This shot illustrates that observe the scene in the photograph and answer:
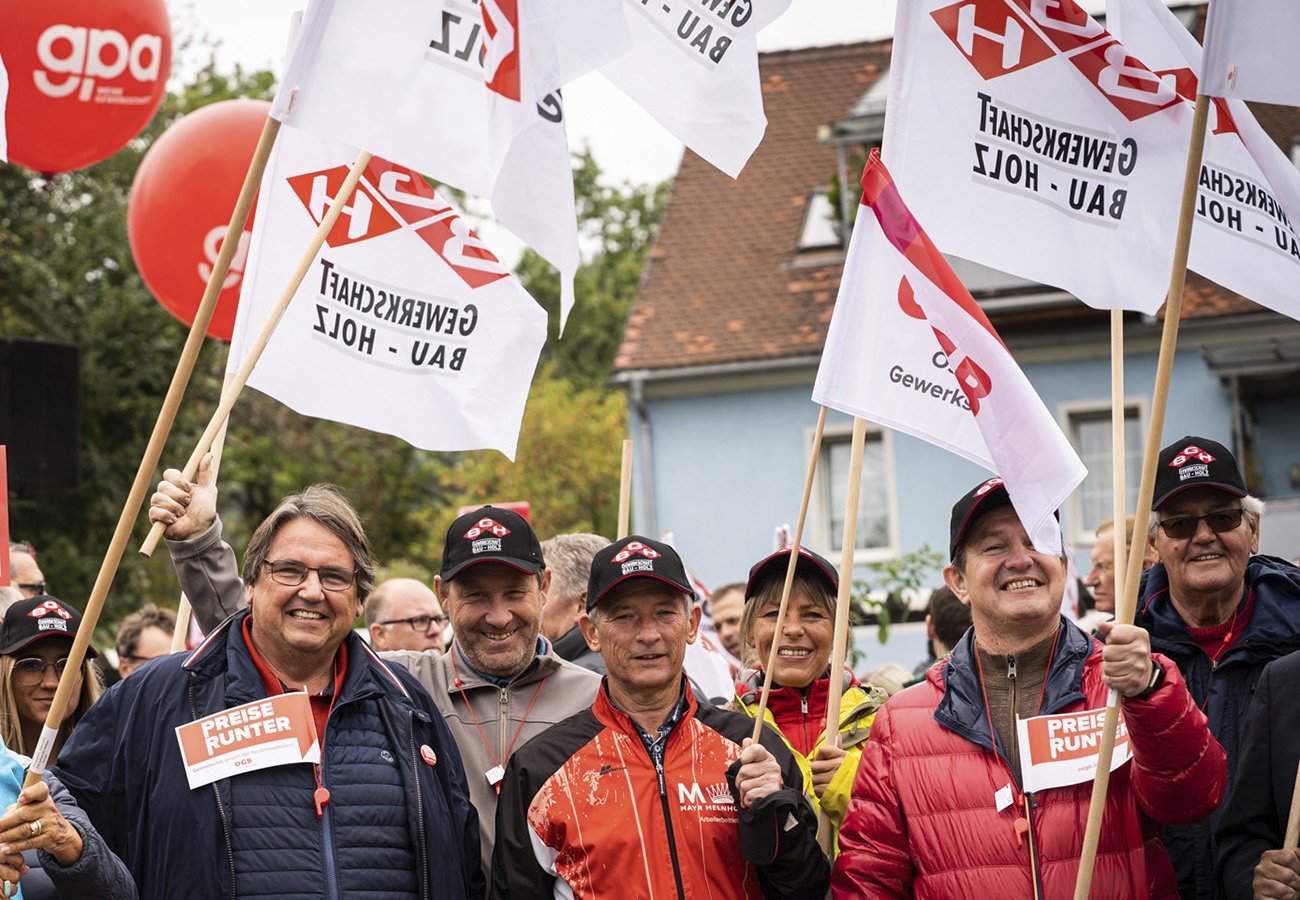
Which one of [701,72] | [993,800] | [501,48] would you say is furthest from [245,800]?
[701,72]

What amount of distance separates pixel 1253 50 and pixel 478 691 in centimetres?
276

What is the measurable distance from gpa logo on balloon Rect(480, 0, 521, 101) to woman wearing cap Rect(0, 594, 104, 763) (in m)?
2.41

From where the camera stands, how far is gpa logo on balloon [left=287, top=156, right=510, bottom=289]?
5.43 meters

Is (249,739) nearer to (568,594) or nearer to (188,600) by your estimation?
(188,600)

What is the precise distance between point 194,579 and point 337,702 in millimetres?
676

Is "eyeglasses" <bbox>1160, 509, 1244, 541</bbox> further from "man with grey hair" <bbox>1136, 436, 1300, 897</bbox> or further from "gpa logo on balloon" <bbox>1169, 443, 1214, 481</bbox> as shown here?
"gpa logo on balloon" <bbox>1169, 443, 1214, 481</bbox>

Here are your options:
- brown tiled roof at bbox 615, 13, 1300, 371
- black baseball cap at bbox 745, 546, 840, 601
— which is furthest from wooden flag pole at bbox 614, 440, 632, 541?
brown tiled roof at bbox 615, 13, 1300, 371

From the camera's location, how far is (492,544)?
5039 millimetres

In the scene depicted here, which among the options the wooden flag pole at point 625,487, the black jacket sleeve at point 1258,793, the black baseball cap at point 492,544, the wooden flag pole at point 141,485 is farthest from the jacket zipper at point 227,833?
the black jacket sleeve at point 1258,793

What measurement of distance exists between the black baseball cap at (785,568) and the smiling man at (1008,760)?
81 centimetres

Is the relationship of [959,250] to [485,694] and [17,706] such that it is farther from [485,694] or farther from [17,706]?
[17,706]

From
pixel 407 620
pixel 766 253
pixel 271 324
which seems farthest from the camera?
pixel 766 253

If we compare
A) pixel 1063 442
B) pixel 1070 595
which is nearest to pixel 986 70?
pixel 1063 442

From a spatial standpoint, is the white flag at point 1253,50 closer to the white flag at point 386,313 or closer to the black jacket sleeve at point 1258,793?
the black jacket sleeve at point 1258,793
